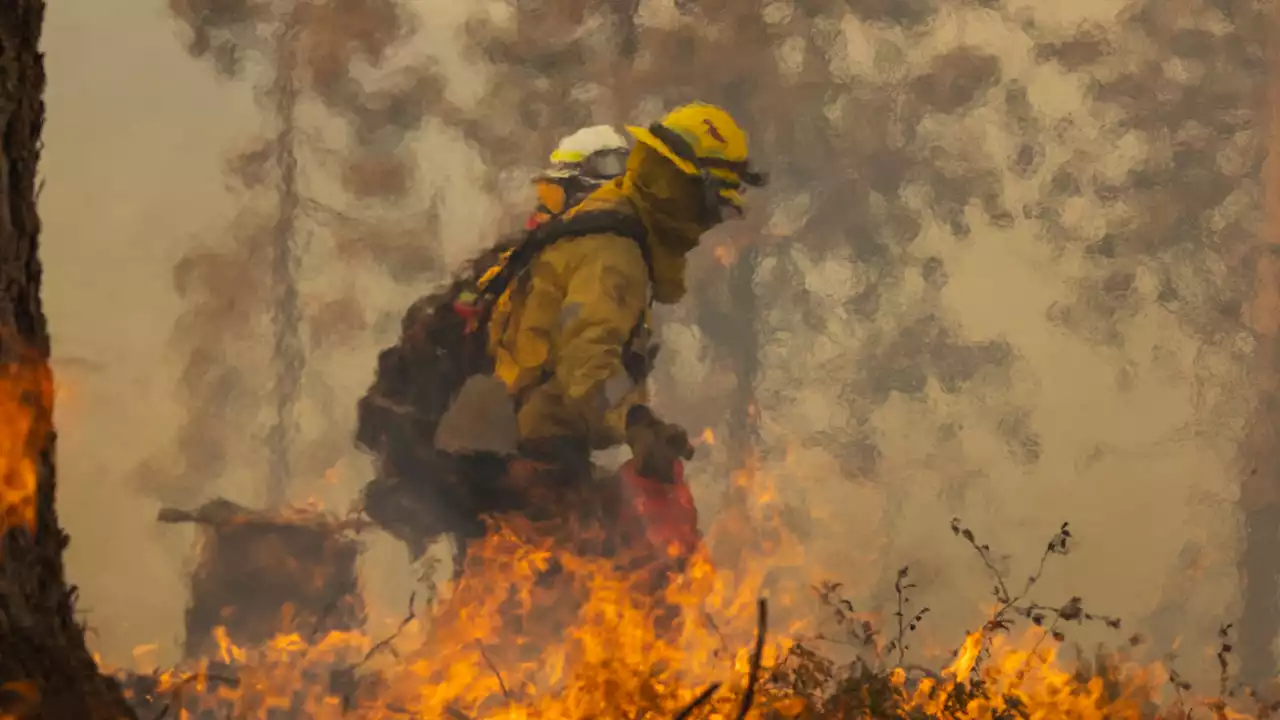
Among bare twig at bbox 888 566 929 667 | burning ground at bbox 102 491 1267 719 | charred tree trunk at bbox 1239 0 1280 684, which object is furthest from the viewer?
charred tree trunk at bbox 1239 0 1280 684

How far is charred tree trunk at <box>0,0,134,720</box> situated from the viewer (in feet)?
1.76

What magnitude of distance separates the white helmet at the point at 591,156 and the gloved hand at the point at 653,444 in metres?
0.31

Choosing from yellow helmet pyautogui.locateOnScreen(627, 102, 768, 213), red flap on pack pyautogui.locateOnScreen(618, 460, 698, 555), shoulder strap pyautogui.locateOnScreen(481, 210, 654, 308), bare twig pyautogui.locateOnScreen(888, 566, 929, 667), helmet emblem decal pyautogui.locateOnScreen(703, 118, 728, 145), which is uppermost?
helmet emblem decal pyautogui.locateOnScreen(703, 118, 728, 145)

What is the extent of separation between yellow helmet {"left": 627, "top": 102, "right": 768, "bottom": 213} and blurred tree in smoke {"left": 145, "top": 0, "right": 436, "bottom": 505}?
433 millimetres

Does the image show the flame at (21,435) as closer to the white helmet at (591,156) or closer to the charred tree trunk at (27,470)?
the charred tree trunk at (27,470)

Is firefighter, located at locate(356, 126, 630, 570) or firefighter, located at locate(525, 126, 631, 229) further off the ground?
firefighter, located at locate(525, 126, 631, 229)

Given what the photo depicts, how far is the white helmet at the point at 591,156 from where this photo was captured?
4.36 ft

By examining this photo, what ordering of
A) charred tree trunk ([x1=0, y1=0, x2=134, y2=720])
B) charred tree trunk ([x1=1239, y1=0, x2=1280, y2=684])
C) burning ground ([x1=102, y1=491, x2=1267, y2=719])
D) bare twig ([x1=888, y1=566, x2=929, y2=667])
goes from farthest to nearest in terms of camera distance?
charred tree trunk ([x1=1239, y1=0, x2=1280, y2=684])
bare twig ([x1=888, y1=566, x2=929, y2=667])
burning ground ([x1=102, y1=491, x2=1267, y2=719])
charred tree trunk ([x1=0, y1=0, x2=134, y2=720])

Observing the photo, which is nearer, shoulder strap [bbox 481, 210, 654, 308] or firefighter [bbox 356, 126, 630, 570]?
shoulder strap [bbox 481, 210, 654, 308]

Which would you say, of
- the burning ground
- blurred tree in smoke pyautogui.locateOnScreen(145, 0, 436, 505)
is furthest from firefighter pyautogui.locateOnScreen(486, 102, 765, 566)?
blurred tree in smoke pyautogui.locateOnScreen(145, 0, 436, 505)

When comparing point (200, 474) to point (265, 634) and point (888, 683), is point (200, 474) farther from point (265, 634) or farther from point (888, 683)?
point (888, 683)

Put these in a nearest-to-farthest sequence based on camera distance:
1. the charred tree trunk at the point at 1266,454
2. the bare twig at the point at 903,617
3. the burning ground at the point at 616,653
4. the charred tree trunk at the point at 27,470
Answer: the charred tree trunk at the point at 27,470 < the burning ground at the point at 616,653 < the bare twig at the point at 903,617 < the charred tree trunk at the point at 1266,454

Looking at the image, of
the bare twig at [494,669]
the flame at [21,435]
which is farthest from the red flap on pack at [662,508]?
the flame at [21,435]

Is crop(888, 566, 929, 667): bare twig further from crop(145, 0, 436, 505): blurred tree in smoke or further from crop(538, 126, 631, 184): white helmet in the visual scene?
crop(145, 0, 436, 505): blurred tree in smoke
